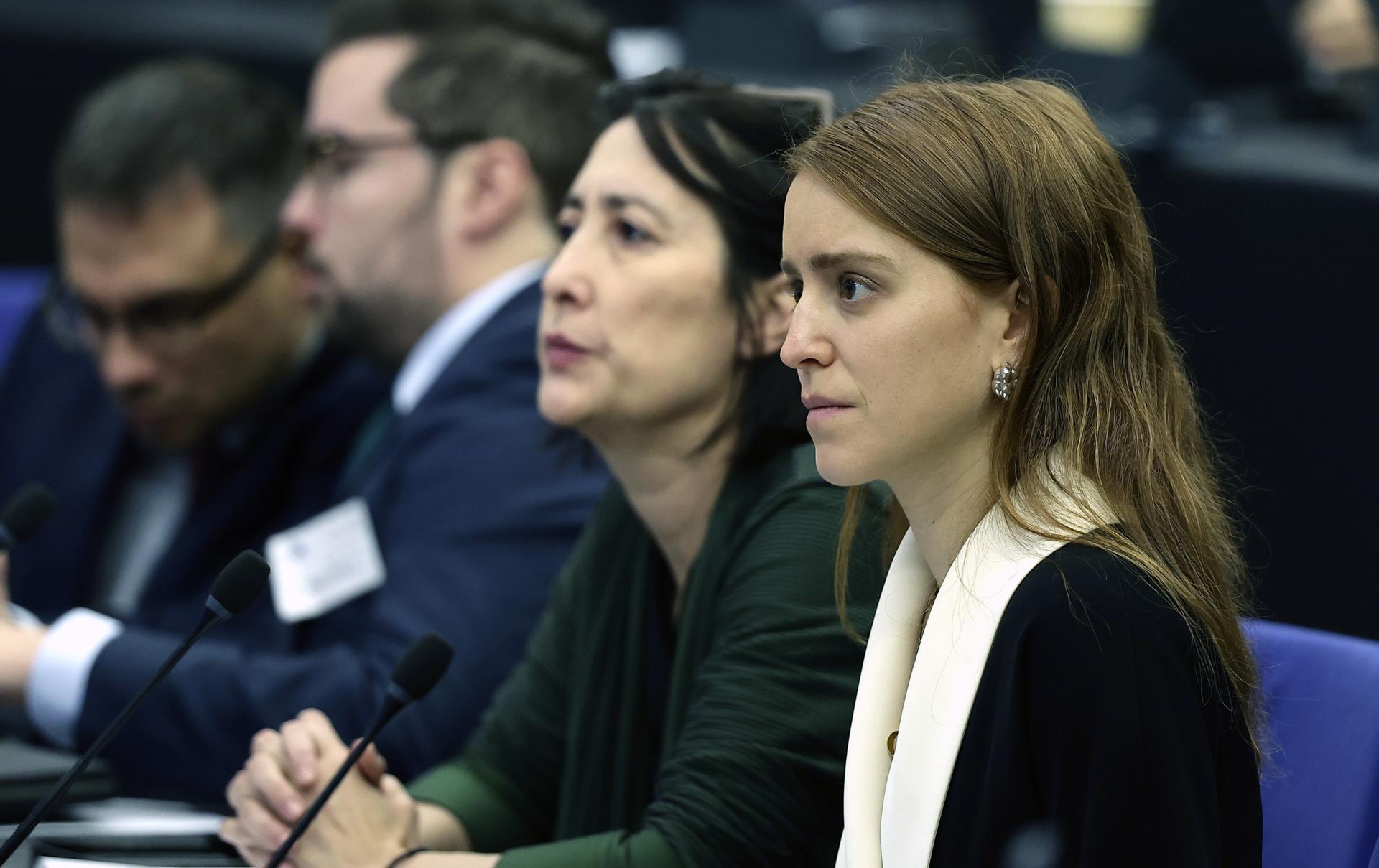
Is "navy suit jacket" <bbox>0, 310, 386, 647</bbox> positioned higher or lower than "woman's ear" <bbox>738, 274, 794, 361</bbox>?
lower

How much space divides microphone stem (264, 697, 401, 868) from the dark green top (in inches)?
6.2

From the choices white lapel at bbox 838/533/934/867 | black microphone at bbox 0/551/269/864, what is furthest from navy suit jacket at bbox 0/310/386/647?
white lapel at bbox 838/533/934/867

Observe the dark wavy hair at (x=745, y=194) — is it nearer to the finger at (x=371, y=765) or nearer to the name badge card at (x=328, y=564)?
the finger at (x=371, y=765)

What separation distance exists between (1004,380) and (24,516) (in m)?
1.09

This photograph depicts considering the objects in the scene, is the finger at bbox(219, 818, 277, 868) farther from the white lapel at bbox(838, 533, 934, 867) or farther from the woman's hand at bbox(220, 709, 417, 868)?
the white lapel at bbox(838, 533, 934, 867)

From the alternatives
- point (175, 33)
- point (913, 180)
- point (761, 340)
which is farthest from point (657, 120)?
point (175, 33)

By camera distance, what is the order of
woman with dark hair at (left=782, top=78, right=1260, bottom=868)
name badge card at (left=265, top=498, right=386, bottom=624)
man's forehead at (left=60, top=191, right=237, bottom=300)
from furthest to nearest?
man's forehead at (left=60, top=191, right=237, bottom=300) → name badge card at (left=265, top=498, right=386, bottom=624) → woman with dark hair at (left=782, top=78, right=1260, bottom=868)

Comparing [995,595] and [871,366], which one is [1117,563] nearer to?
[995,595]

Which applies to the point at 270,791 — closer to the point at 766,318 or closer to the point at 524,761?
the point at 524,761

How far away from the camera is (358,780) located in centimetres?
151

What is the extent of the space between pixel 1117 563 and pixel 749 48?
323 cm

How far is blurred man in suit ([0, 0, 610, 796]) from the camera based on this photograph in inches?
75.6

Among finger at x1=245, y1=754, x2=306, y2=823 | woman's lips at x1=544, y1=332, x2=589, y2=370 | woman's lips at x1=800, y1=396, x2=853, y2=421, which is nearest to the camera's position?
woman's lips at x1=800, y1=396, x2=853, y2=421

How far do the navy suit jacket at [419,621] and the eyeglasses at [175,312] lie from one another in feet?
1.99
